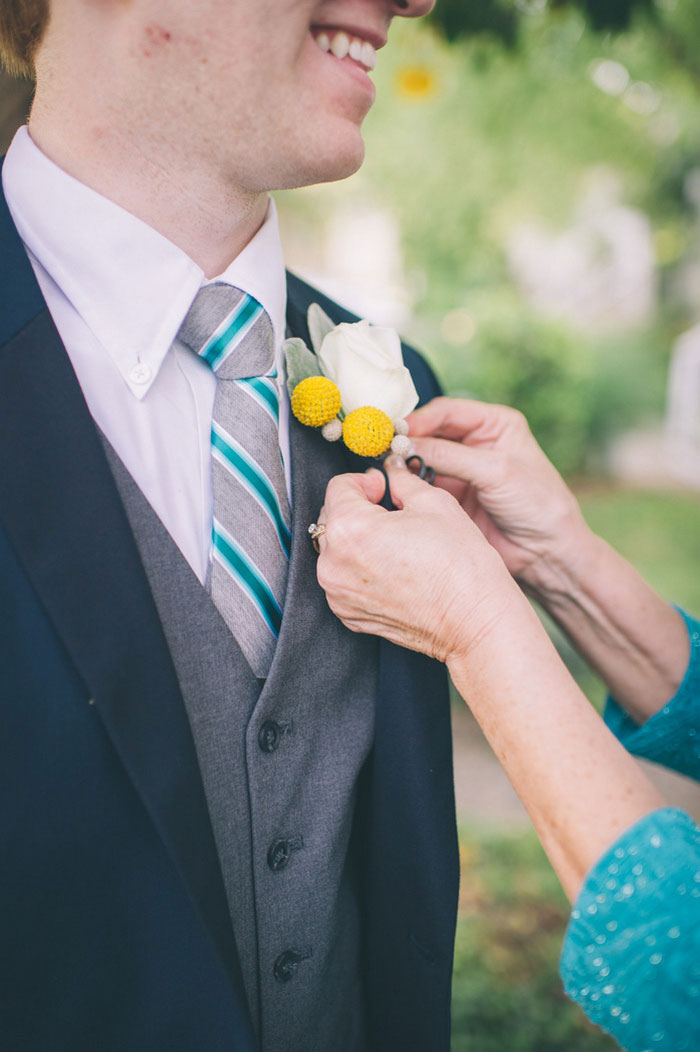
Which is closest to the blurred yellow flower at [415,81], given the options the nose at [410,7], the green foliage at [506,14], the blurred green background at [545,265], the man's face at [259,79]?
the blurred green background at [545,265]

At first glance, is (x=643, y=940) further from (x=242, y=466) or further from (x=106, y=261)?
(x=106, y=261)

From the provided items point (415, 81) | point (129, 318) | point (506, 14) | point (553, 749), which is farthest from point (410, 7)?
point (415, 81)

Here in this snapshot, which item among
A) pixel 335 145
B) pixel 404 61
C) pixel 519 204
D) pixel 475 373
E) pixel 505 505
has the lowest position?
pixel 505 505

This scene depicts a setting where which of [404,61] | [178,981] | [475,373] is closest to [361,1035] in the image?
[178,981]

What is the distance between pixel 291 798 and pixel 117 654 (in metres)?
0.43

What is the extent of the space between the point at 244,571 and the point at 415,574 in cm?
27

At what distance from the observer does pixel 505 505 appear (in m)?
1.51

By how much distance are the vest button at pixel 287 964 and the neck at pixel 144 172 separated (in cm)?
115

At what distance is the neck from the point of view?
1.06 meters

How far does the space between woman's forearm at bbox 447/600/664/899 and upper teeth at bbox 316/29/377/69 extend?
3.00 feet

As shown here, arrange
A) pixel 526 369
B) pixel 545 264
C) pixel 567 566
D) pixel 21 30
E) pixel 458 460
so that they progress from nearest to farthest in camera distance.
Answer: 1. pixel 21 30
2. pixel 458 460
3. pixel 567 566
4. pixel 526 369
5. pixel 545 264

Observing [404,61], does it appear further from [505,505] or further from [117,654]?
[117,654]

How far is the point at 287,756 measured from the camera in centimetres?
117

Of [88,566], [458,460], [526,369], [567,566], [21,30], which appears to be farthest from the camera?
[526,369]
